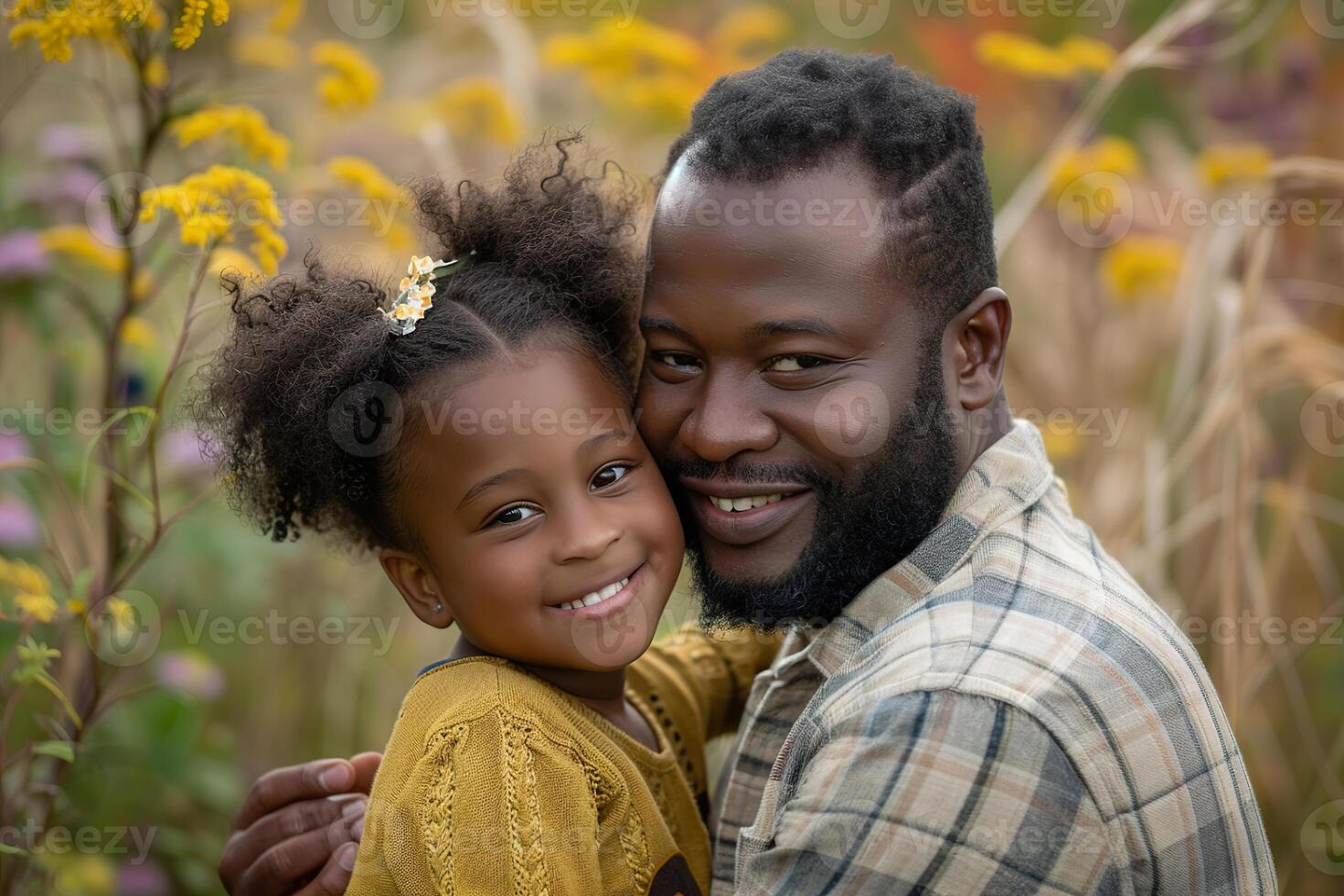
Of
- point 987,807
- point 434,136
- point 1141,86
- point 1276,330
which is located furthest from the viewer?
point 1141,86

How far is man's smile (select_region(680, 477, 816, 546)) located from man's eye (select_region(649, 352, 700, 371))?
0.19 meters

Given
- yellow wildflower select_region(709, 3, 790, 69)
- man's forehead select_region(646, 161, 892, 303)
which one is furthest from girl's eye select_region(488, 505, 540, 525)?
yellow wildflower select_region(709, 3, 790, 69)

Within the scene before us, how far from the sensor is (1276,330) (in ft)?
10.0

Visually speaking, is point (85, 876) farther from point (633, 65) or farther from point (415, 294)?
point (633, 65)

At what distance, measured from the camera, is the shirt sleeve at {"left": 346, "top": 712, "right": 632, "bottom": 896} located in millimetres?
1878

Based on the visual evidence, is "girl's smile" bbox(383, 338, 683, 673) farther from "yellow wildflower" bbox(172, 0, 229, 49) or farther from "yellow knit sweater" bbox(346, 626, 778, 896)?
"yellow wildflower" bbox(172, 0, 229, 49)

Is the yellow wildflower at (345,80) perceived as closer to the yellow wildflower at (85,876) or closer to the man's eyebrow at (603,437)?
the man's eyebrow at (603,437)

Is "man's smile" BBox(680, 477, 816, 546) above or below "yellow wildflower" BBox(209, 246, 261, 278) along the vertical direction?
below

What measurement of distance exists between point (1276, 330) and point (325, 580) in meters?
2.75

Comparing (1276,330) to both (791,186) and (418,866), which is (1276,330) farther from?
(418,866)

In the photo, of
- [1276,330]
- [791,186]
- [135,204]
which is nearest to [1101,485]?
[1276,330]

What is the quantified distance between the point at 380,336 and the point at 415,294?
10cm

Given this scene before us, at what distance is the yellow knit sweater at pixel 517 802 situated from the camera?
1889 mm

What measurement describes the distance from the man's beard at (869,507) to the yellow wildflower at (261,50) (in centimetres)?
250
